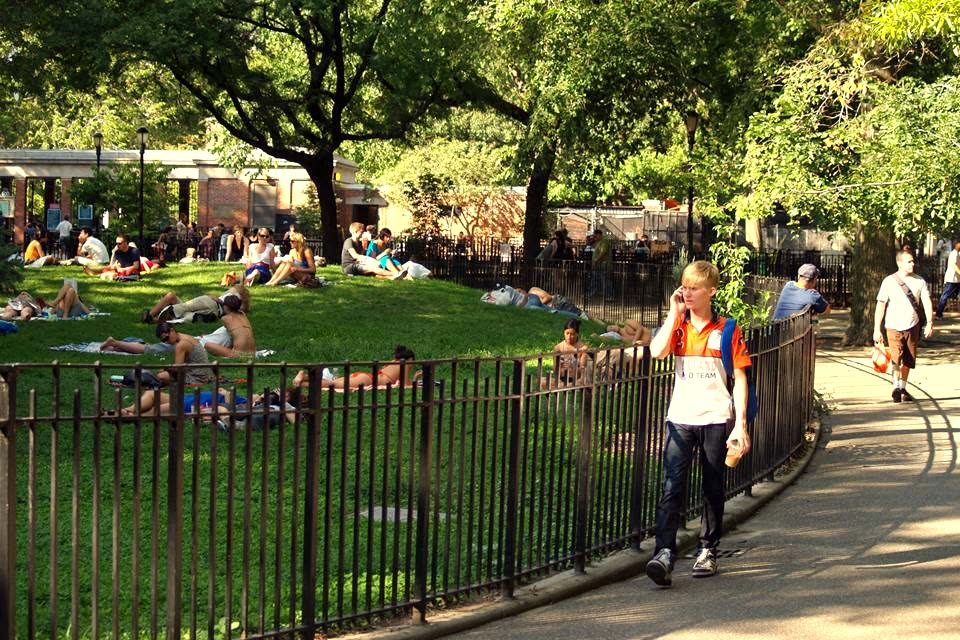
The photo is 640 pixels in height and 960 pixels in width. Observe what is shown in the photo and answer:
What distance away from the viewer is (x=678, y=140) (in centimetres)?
4606

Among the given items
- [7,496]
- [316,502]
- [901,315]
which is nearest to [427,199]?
[901,315]

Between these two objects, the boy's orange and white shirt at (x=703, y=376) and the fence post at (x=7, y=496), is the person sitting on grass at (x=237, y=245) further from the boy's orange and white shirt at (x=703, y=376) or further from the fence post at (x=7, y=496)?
the fence post at (x=7, y=496)

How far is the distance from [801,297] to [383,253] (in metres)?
15.0

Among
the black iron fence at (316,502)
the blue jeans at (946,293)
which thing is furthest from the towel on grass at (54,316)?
the blue jeans at (946,293)

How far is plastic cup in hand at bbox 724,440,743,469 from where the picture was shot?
24.1 feet

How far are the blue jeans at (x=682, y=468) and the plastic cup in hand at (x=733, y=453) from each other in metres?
0.12

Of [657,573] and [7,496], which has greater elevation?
[7,496]

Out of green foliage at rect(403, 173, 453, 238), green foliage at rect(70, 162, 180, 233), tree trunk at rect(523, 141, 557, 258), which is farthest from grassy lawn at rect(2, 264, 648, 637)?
green foliage at rect(403, 173, 453, 238)

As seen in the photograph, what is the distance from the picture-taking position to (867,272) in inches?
907

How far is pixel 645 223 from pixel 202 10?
1132 inches

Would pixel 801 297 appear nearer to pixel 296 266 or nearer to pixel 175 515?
pixel 175 515

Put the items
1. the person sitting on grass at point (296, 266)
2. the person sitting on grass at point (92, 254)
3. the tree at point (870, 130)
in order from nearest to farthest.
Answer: the tree at point (870, 130), the person sitting on grass at point (296, 266), the person sitting on grass at point (92, 254)

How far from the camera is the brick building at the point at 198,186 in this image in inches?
1860

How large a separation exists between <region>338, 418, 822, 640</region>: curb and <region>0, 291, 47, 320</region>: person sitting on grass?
42.9ft
